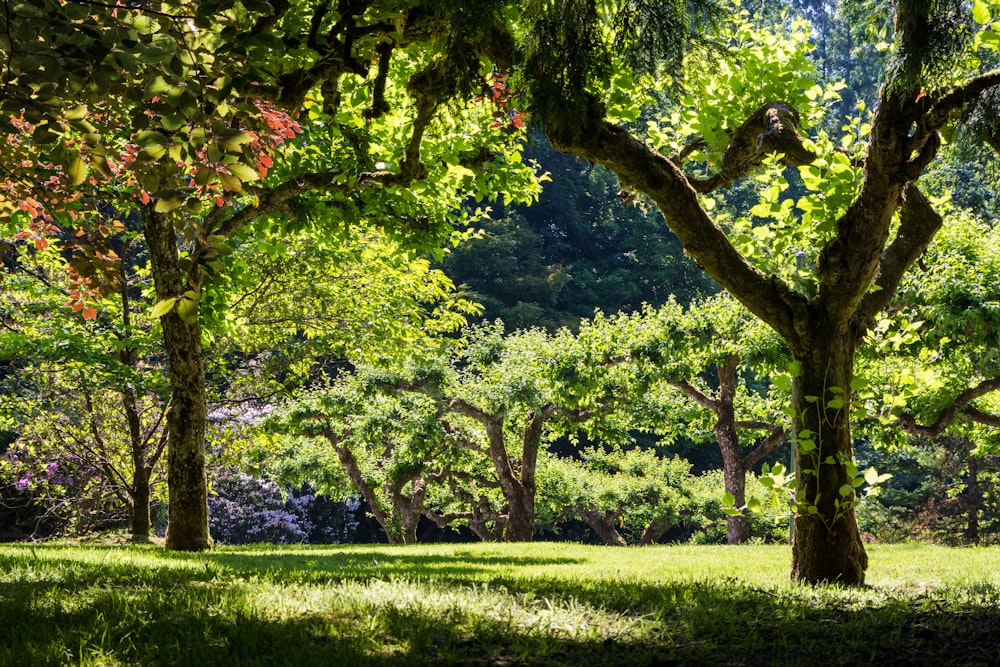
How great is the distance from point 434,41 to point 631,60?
142cm

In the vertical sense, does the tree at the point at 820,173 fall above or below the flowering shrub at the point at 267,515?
above

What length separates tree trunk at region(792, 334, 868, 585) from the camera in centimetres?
532

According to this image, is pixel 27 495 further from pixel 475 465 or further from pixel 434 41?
pixel 434 41

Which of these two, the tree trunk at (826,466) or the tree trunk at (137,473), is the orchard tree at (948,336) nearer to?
the tree trunk at (826,466)

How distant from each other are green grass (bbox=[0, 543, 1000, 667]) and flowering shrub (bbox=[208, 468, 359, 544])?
20573 millimetres

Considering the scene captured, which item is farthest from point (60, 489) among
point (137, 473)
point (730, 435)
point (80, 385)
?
point (730, 435)

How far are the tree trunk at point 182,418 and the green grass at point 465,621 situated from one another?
313 cm

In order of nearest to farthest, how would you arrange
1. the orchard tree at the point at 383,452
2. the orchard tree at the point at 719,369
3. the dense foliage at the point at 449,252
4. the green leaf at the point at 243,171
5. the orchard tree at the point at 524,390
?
the green leaf at the point at 243,171
the dense foliage at the point at 449,252
the orchard tree at the point at 719,369
the orchard tree at the point at 524,390
the orchard tree at the point at 383,452

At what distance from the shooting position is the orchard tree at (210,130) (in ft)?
8.07

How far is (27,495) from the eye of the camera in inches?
666

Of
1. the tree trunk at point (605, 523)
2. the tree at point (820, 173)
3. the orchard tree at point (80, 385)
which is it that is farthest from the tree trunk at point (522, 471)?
the tree at point (820, 173)

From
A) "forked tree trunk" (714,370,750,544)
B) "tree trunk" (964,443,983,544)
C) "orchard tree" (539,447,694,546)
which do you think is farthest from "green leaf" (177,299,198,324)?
"tree trunk" (964,443,983,544)

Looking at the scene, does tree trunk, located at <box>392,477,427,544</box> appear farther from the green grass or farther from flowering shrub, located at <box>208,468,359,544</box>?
the green grass

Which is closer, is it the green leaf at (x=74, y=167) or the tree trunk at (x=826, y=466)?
the green leaf at (x=74, y=167)
